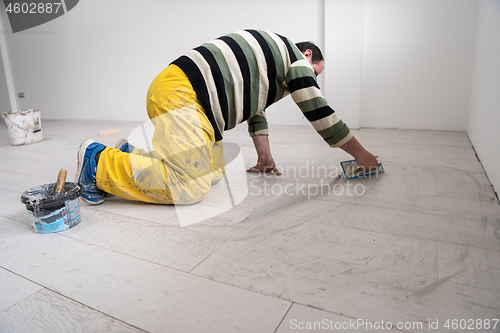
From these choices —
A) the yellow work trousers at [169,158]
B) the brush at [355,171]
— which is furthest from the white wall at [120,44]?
the yellow work trousers at [169,158]

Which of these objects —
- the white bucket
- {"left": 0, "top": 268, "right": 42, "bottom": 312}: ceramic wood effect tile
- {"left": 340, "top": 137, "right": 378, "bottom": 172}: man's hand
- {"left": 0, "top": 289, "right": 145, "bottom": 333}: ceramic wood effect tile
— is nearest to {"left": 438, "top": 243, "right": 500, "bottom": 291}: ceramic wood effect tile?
{"left": 340, "top": 137, "right": 378, "bottom": 172}: man's hand

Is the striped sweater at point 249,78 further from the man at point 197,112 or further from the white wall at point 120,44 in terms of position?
the white wall at point 120,44

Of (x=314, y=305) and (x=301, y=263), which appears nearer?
(x=314, y=305)

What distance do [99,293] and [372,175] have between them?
146cm

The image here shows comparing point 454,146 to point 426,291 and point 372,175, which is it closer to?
point 372,175

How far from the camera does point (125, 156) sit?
1.48 m

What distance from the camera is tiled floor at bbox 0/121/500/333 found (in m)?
0.80

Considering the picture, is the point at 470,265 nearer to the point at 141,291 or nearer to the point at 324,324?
the point at 324,324

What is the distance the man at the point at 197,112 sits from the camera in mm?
1459

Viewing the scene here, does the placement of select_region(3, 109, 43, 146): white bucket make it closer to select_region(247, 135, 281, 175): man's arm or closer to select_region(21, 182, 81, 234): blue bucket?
select_region(21, 182, 81, 234): blue bucket

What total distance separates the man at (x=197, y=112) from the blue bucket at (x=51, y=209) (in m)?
0.19

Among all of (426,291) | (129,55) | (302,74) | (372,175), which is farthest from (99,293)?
(129,55)

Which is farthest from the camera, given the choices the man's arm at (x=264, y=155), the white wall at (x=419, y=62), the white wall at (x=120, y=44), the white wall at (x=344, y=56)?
the white wall at (x=120, y=44)

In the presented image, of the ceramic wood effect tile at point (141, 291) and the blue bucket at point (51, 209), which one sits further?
the blue bucket at point (51, 209)
